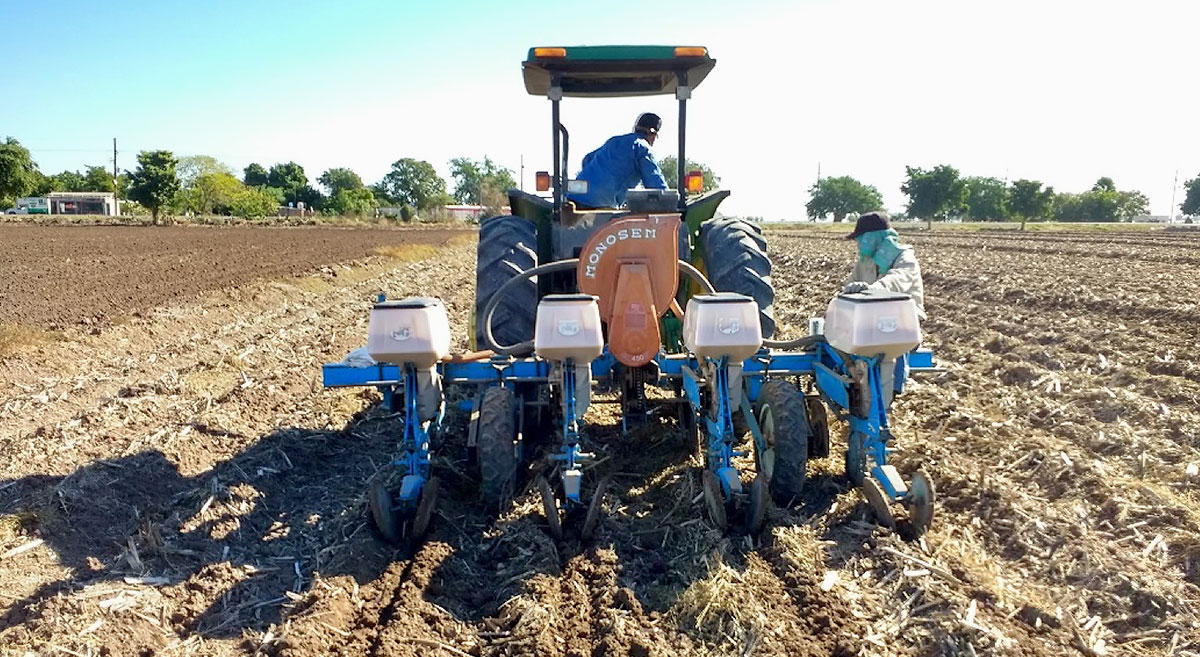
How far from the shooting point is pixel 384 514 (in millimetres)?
3730

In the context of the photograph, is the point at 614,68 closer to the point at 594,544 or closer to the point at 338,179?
the point at 594,544

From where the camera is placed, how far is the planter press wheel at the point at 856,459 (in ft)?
13.8

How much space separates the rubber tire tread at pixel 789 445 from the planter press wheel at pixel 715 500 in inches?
16.3

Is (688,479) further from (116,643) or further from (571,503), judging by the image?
(116,643)

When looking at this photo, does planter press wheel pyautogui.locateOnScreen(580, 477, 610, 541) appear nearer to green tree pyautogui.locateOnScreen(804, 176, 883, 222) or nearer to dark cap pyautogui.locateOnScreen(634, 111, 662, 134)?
dark cap pyautogui.locateOnScreen(634, 111, 662, 134)

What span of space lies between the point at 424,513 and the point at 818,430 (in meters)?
2.47

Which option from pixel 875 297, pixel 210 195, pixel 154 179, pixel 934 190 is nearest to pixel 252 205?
pixel 210 195

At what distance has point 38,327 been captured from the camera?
9.49 m

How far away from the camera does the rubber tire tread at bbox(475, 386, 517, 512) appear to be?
405cm

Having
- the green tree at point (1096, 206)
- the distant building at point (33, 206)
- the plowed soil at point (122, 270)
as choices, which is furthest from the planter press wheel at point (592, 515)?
the distant building at point (33, 206)

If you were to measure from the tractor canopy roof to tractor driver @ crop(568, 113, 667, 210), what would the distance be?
14.6 inches

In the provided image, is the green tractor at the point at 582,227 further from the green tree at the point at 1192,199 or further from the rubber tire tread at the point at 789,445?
the green tree at the point at 1192,199

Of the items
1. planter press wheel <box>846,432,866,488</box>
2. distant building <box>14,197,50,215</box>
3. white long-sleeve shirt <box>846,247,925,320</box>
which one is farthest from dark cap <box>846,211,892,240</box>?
distant building <box>14,197,50,215</box>

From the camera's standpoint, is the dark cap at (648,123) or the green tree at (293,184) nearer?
the dark cap at (648,123)
